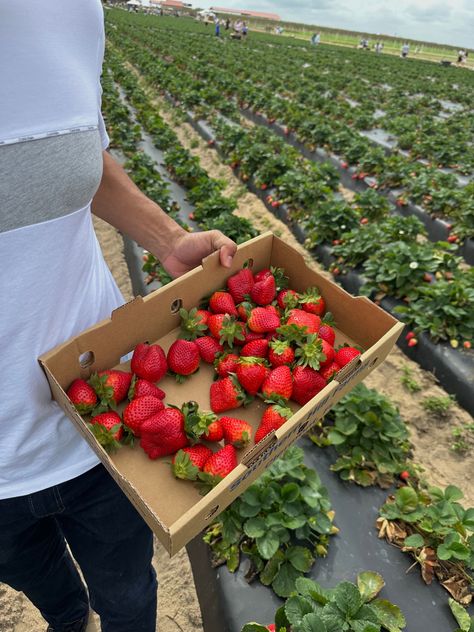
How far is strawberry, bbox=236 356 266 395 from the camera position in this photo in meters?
1.68

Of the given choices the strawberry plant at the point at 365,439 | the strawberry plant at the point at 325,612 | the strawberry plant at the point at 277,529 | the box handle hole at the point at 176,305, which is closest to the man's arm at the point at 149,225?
the box handle hole at the point at 176,305

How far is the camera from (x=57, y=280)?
45.3 inches

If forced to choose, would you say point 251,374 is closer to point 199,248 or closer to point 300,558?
point 199,248

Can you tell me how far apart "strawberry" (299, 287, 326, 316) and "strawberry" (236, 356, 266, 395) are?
41 centimetres

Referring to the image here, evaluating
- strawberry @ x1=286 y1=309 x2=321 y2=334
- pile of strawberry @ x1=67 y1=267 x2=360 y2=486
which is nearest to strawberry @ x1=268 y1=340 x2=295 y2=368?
pile of strawberry @ x1=67 y1=267 x2=360 y2=486

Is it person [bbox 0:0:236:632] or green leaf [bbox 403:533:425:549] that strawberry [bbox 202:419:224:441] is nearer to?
person [bbox 0:0:236:632]

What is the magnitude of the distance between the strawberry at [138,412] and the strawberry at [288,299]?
2.54 ft

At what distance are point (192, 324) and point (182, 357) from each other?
18 centimetres

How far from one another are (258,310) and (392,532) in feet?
4.70

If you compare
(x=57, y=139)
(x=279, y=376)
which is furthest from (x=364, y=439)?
(x=57, y=139)

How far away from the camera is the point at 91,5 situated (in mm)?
1073

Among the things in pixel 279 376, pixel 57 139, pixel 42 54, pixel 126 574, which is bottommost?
pixel 126 574

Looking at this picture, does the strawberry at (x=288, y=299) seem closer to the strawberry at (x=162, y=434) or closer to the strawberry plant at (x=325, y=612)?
the strawberry at (x=162, y=434)

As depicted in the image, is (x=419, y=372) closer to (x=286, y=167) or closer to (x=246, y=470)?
(x=246, y=470)
